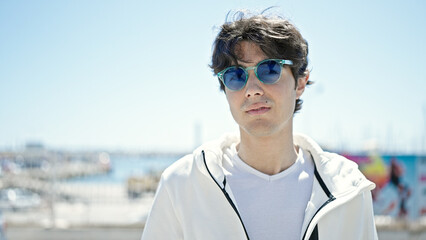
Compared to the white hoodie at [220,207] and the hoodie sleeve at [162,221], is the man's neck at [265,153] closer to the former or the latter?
the white hoodie at [220,207]

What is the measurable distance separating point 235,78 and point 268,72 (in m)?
0.15

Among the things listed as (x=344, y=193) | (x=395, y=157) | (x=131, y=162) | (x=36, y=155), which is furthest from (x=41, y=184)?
(x=344, y=193)

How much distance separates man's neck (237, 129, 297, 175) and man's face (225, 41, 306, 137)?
0.07 meters

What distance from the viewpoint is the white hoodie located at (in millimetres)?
1814

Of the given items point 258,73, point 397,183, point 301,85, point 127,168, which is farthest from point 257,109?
point 397,183

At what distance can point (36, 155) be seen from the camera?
9.67 meters

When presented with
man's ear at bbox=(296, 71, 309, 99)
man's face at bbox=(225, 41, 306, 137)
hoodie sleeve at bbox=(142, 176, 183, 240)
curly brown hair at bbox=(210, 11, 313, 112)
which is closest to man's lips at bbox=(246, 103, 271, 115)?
man's face at bbox=(225, 41, 306, 137)

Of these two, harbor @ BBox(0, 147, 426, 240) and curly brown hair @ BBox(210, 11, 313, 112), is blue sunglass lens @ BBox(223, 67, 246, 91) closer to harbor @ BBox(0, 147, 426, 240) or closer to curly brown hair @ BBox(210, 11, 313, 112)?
curly brown hair @ BBox(210, 11, 313, 112)

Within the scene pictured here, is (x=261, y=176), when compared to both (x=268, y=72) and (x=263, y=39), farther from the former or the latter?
(x=263, y=39)

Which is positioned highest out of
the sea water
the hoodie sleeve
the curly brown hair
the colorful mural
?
the curly brown hair

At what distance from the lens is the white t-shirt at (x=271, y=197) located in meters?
1.86

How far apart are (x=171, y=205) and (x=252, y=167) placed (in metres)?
0.43

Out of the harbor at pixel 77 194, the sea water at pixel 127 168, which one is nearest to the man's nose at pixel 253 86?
the harbor at pixel 77 194

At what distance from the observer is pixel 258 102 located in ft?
6.30
